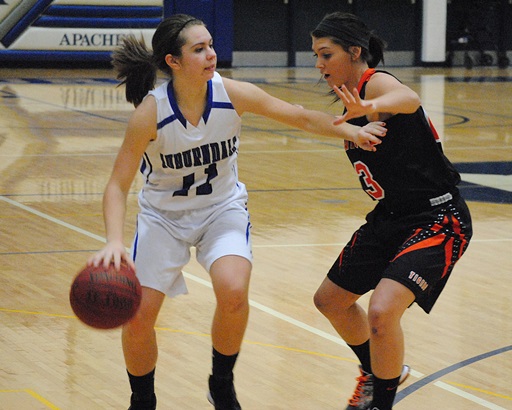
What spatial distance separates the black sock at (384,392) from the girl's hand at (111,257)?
0.98 meters

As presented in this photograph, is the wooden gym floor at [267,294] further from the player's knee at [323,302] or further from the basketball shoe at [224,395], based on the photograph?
the player's knee at [323,302]

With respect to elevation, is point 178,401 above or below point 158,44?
below

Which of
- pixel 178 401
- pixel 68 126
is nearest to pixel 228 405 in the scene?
pixel 178 401

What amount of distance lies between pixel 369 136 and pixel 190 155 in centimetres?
Answer: 68

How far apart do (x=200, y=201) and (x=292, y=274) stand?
8.22 ft

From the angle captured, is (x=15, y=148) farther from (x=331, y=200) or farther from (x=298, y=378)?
→ (x=298, y=378)

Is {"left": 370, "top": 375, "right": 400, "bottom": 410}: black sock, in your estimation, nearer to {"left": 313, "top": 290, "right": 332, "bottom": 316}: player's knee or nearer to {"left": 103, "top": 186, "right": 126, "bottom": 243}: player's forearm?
{"left": 313, "top": 290, "right": 332, "bottom": 316}: player's knee

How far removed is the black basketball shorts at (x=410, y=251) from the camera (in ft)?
12.1

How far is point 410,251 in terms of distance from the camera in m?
3.71

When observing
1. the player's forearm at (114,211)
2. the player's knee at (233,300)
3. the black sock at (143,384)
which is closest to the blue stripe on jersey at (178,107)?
the player's forearm at (114,211)

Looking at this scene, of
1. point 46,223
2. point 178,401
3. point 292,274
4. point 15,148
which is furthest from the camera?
point 15,148

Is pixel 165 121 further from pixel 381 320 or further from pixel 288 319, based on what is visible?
pixel 288 319

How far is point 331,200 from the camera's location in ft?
28.9

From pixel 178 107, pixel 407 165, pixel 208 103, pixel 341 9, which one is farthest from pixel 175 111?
pixel 341 9
